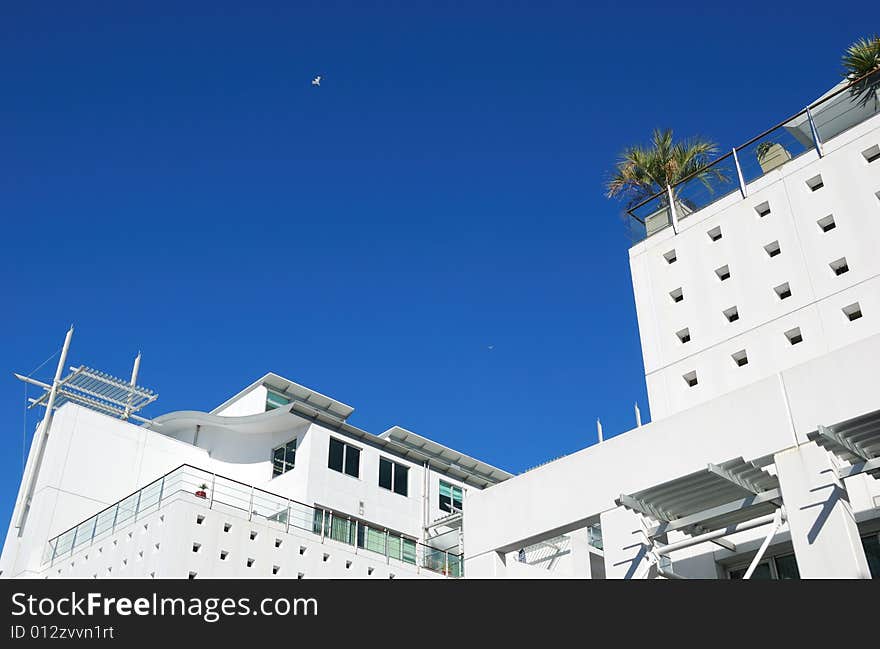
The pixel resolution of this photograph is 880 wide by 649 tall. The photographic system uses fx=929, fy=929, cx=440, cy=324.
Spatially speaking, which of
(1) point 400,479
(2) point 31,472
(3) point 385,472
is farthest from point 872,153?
(2) point 31,472

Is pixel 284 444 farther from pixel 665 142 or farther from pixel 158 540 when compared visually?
pixel 665 142

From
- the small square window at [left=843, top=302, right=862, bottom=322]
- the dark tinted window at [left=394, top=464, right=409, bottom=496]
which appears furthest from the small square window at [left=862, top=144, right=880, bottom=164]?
the dark tinted window at [left=394, top=464, right=409, bottom=496]

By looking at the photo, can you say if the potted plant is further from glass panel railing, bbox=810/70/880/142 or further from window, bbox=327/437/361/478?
window, bbox=327/437/361/478

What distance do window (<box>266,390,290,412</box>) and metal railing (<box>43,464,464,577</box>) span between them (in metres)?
6.71

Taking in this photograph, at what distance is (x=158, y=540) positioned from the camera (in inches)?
987

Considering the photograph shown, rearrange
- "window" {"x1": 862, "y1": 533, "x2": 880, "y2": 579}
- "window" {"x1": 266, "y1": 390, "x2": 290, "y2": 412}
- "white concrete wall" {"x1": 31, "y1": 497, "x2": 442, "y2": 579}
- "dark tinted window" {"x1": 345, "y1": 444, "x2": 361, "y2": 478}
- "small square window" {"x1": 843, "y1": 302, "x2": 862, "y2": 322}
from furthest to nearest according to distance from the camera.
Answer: "window" {"x1": 266, "y1": 390, "x2": 290, "y2": 412}, "dark tinted window" {"x1": 345, "y1": 444, "x2": 361, "y2": 478}, "white concrete wall" {"x1": 31, "y1": 497, "x2": 442, "y2": 579}, "small square window" {"x1": 843, "y1": 302, "x2": 862, "y2": 322}, "window" {"x1": 862, "y1": 533, "x2": 880, "y2": 579}

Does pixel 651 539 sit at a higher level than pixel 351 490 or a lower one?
lower

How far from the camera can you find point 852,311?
2244 centimetres

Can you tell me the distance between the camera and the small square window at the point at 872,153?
24.2 meters

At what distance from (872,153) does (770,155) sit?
9.52 feet

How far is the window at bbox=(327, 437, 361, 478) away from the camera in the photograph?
1377 inches

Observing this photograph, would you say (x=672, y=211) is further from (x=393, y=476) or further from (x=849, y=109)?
(x=393, y=476)

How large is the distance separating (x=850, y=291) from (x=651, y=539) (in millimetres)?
9279
